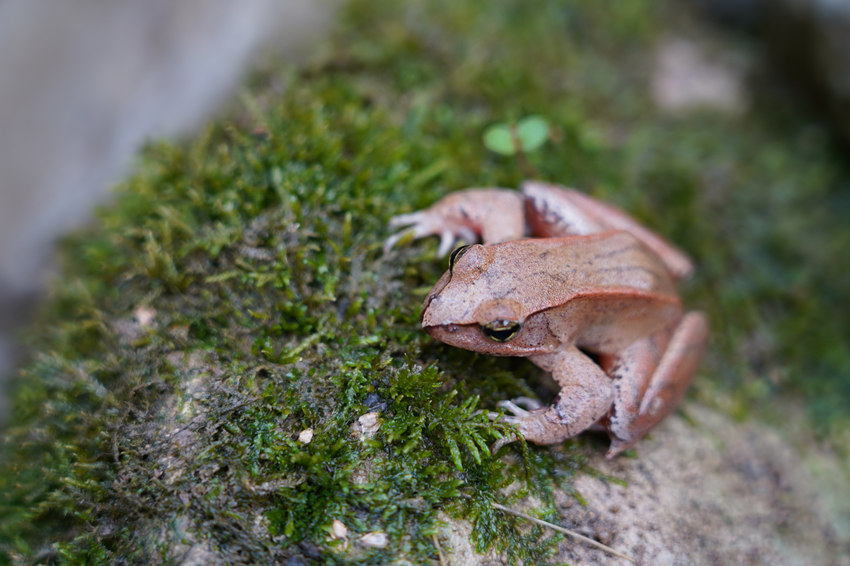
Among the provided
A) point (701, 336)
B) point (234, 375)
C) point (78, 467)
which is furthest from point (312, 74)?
point (701, 336)

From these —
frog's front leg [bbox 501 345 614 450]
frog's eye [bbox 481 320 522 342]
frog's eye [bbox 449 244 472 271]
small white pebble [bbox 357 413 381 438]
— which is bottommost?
frog's front leg [bbox 501 345 614 450]

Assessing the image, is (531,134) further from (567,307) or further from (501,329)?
(501,329)

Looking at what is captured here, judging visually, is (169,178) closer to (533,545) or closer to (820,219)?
(533,545)

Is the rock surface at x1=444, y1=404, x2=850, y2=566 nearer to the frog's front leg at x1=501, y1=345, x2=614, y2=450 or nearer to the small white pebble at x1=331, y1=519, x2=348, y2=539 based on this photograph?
the frog's front leg at x1=501, y1=345, x2=614, y2=450

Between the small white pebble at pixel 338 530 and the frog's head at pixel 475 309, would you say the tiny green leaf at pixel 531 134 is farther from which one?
the small white pebble at pixel 338 530

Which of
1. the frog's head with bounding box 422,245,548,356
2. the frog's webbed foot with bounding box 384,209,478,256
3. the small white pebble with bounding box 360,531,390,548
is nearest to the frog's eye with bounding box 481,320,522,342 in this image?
the frog's head with bounding box 422,245,548,356

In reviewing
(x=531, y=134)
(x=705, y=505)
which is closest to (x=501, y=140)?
(x=531, y=134)
